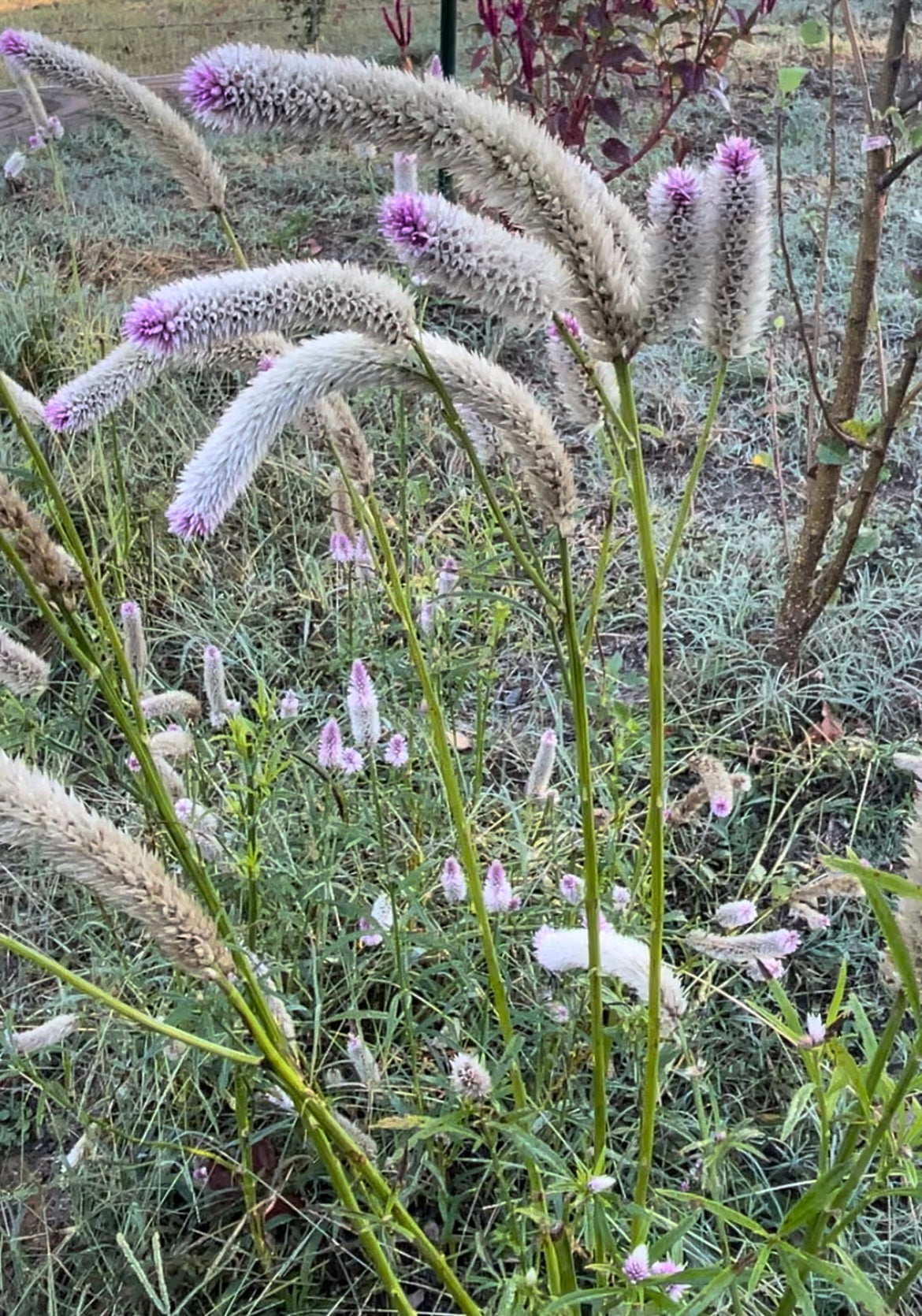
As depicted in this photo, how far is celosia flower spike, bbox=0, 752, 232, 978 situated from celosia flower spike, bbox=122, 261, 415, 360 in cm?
34

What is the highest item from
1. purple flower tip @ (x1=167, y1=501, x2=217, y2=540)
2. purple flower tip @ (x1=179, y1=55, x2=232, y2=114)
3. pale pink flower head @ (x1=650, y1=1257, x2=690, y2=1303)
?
purple flower tip @ (x1=179, y1=55, x2=232, y2=114)

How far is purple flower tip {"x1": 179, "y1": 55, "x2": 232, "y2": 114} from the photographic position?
0.70 m

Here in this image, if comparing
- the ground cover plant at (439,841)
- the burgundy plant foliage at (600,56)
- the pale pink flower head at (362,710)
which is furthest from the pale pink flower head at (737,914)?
the burgundy plant foliage at (600,56)

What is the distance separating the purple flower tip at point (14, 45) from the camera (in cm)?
116

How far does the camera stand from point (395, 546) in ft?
9.63

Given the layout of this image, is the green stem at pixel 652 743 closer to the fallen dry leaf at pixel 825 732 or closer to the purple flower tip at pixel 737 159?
the purple flower tip at pixel 737 159

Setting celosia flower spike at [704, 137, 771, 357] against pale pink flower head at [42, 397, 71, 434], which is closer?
celosia flower spike at [704, 137, 771, 357]

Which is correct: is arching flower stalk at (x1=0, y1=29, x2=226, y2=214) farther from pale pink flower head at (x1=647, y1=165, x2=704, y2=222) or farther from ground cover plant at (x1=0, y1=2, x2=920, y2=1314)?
pale pink flower head at (x1=647, y1=165, x2=704, y2=222)

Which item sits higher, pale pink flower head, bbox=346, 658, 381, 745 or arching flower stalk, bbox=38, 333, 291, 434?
arching flower stalk, bbox=38, 333, 291, 434

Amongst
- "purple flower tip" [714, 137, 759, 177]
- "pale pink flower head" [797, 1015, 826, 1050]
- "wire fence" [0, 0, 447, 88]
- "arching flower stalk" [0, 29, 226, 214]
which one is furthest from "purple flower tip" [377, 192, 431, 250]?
"wire fence" [0, 0, 447, 88]

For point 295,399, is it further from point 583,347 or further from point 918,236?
point 918,236

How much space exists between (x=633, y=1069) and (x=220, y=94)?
154cm

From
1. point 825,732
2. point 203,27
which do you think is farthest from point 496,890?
point 203,27

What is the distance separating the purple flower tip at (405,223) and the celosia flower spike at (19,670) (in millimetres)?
684
